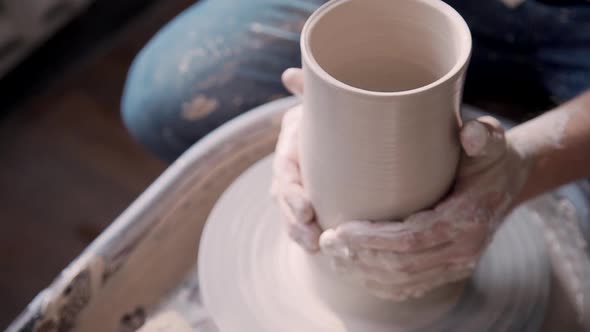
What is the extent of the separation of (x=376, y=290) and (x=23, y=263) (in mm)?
1179

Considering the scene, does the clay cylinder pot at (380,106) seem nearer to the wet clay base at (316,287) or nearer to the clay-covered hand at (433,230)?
the clay-covered hand at (433,230)

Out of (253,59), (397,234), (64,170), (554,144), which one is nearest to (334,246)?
(397,234)

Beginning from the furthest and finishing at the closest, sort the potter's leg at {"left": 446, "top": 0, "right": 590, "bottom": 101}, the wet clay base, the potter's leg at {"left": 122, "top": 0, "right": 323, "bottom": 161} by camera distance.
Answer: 1. the potter's leg at {"left": 122, "top": 0, "right": 323, "bottom": 161}
2. the potter's leg at {"left": 446, "top": 0, "right": 590, "bottom": 101}
3. the wet clay base

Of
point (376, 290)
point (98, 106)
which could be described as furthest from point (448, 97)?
point (98, 106)

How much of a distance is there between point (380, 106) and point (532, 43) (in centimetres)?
58

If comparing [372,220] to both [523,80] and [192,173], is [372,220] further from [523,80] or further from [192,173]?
[523,80]

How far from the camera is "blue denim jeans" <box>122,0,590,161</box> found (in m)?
1.11

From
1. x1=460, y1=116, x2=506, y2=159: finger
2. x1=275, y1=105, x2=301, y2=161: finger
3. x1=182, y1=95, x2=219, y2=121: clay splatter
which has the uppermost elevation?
x1=460, y1=116, x2=506, y2=159: finger

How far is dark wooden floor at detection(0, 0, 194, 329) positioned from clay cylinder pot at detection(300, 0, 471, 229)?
3.68 feet

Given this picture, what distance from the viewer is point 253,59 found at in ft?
4.13

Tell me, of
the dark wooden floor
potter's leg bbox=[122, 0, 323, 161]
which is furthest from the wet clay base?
the dark wooden floor

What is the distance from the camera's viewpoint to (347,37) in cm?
76

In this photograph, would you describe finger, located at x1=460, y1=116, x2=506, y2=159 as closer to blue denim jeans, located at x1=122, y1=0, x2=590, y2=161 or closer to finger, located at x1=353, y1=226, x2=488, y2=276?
finger, located at x1=353, y1=226, x2=488, y2=276

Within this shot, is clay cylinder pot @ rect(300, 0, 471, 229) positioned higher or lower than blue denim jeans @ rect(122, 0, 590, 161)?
higher
